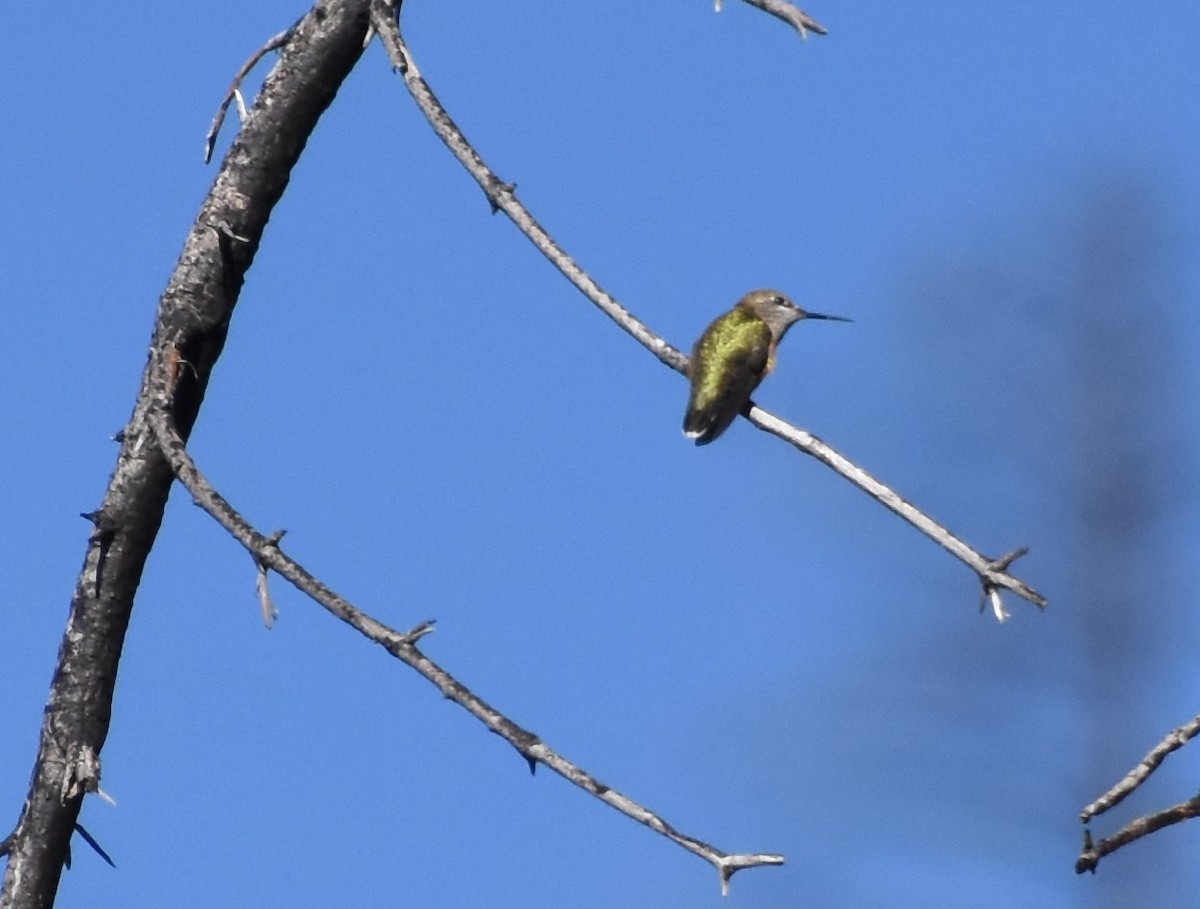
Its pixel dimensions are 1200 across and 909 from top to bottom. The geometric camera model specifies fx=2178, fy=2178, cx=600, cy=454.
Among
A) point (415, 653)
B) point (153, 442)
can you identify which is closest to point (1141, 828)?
point (415, 653)

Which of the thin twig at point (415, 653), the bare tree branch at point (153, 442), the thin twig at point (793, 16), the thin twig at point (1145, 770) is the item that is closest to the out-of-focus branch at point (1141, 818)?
the thin twig at point (1145, 770)

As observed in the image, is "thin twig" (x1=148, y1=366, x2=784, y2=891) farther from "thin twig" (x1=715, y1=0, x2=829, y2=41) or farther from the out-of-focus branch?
"thin twig" (x1=715, y1=0, x2=829, y2=41)

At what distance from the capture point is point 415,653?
12.2 feet

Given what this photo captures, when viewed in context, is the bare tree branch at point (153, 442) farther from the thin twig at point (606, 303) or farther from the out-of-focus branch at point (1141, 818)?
the out-of-focus branch at point (1141, 818)

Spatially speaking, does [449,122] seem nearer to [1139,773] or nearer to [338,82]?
[338,82]

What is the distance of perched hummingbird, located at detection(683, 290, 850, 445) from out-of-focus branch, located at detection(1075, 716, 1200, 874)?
5720mm

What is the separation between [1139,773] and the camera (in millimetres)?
2914

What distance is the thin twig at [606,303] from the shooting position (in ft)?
11.9

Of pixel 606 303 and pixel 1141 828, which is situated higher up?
pixel 606 303

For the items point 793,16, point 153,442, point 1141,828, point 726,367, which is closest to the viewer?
point 1141,828

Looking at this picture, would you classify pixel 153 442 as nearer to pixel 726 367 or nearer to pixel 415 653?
pixel 415 653

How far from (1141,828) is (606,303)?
1562mm

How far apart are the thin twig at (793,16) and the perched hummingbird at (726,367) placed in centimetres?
478

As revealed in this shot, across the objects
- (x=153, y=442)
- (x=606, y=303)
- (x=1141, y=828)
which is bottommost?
(x=1141, y=828)
